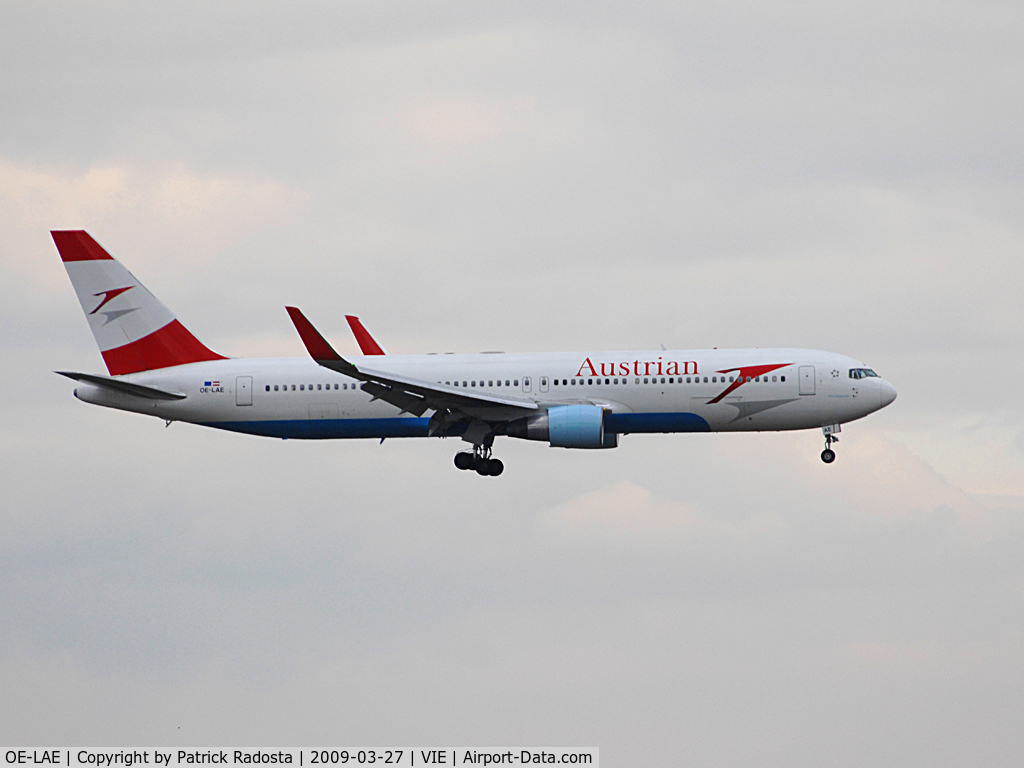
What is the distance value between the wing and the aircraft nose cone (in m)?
13.9

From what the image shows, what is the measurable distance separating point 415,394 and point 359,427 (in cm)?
453

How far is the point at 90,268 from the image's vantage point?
196ft

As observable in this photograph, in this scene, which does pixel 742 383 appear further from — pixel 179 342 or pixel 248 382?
pixel 179 342

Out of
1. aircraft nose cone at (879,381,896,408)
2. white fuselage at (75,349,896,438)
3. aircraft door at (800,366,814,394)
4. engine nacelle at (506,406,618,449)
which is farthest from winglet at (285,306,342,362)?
aircraft nose cone at (879,381,896,408)

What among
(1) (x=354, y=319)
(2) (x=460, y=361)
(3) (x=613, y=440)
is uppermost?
(1) (x=354, y=319)

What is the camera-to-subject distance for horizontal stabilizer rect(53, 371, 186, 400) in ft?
183

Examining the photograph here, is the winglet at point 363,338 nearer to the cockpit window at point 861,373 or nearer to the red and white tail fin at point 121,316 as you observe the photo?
the red and white tail fin at point 121,316

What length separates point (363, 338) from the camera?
6325cm

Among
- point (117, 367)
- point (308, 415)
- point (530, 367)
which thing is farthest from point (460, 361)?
point (117, 367)

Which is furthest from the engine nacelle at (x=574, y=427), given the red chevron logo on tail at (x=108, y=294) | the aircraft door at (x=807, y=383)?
the red chevron logo on tail at (x=108, y=294)

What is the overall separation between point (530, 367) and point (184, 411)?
1524 cm

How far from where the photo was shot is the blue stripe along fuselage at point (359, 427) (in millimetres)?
53625

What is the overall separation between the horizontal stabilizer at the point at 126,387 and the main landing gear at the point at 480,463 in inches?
483

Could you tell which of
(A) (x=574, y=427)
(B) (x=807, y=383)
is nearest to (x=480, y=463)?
(A) (x=574, y=427)
